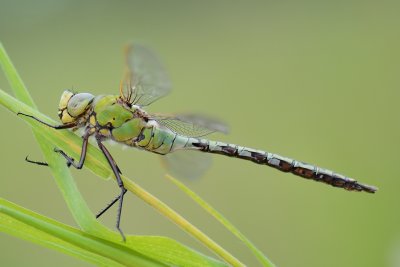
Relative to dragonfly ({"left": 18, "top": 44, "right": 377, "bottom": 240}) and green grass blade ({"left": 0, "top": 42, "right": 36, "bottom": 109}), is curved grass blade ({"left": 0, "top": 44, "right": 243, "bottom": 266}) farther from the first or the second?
dragonfly ({"left": 18, "top": 44, "right": 377, "bottom": 240})

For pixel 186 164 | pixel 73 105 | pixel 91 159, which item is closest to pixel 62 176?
pixel 91 159

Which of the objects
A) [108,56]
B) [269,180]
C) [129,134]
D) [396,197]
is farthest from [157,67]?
[108,56]

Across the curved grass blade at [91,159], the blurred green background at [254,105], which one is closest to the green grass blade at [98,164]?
the curved grass blade at [91,159]

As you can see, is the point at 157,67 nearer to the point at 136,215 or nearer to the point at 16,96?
the point at 16,96

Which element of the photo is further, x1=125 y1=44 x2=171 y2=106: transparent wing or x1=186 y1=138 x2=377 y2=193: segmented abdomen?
x1=186 y1=138 x2=377 y2=193: segmented abdomen

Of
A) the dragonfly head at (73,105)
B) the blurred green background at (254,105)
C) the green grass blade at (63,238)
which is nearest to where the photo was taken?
the green grass blade at (63,238)

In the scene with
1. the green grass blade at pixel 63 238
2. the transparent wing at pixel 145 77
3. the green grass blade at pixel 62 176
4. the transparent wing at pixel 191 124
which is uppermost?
the transparent wing at pixel 145 77

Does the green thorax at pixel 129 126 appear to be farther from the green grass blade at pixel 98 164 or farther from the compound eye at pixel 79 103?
the green grass blade at pixel 98 164

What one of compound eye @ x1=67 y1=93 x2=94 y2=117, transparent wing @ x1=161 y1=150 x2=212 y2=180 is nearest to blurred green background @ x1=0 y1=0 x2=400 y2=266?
transparent wing @ x1=161 y1=150 x2=212 y2=180
